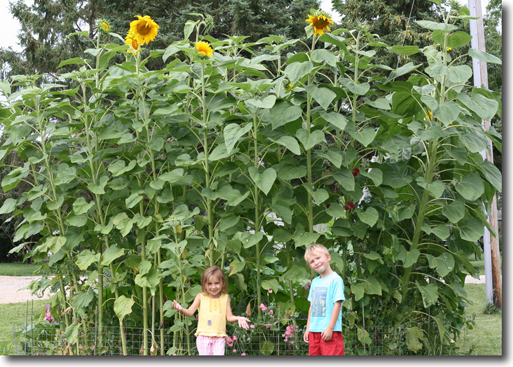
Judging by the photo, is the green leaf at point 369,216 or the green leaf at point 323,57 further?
the green leaf at point 369,216

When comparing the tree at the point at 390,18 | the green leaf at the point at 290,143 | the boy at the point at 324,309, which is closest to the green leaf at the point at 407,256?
the boy at the point at 324,309

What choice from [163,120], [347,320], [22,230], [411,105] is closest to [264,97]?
[163,120]

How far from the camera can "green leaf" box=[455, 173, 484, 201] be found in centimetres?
281

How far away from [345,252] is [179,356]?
1.13 m

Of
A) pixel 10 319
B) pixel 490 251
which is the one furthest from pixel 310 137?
pixel 10 319

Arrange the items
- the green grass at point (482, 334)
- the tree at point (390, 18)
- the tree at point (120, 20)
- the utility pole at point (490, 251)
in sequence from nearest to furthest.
→ the green grass at point (482, 334) → the utility pole at point (490, 251) → the tree at point (120, 20) → the tree at point (390, 18)

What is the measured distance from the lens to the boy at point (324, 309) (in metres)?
2.35

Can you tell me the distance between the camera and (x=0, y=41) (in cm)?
1182

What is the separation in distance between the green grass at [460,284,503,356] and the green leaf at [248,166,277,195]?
1870 mm

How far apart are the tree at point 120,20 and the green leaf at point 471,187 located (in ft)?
23.1

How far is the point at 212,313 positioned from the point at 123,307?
654mm

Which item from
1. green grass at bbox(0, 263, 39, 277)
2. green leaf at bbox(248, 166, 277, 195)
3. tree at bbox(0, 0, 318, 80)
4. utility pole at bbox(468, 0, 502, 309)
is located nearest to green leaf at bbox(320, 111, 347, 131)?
green leaf at bbox(248, 166, 277, 195)

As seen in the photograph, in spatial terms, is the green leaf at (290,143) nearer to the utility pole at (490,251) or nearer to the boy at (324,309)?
the boy at (324,309)

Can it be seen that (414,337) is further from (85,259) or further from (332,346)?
(85,259)
